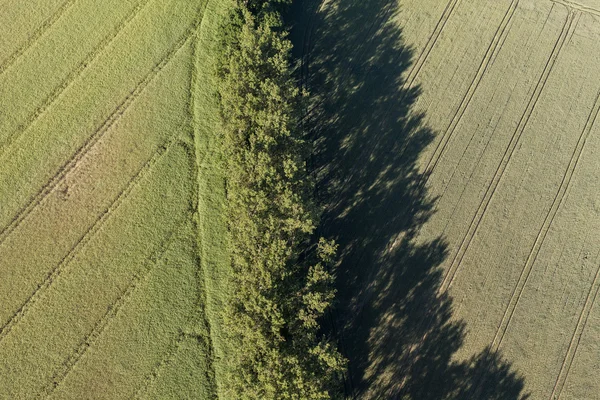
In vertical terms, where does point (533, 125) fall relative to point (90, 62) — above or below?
above

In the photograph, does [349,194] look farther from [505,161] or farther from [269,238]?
[505,161]

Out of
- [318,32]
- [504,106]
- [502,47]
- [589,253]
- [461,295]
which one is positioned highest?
[502,47]

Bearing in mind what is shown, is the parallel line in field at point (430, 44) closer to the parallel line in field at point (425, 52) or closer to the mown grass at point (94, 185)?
the parallel line in field at point (425, 52)

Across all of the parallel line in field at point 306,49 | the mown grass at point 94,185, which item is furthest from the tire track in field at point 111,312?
the parallel line in field at point 306,49

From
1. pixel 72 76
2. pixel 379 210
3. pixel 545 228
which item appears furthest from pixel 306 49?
pixel 545 228

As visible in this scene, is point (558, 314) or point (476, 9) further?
point (476, 9)

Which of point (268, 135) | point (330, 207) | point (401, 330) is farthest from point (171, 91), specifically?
point (401, 330)

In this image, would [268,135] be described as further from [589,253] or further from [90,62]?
[589,253]
